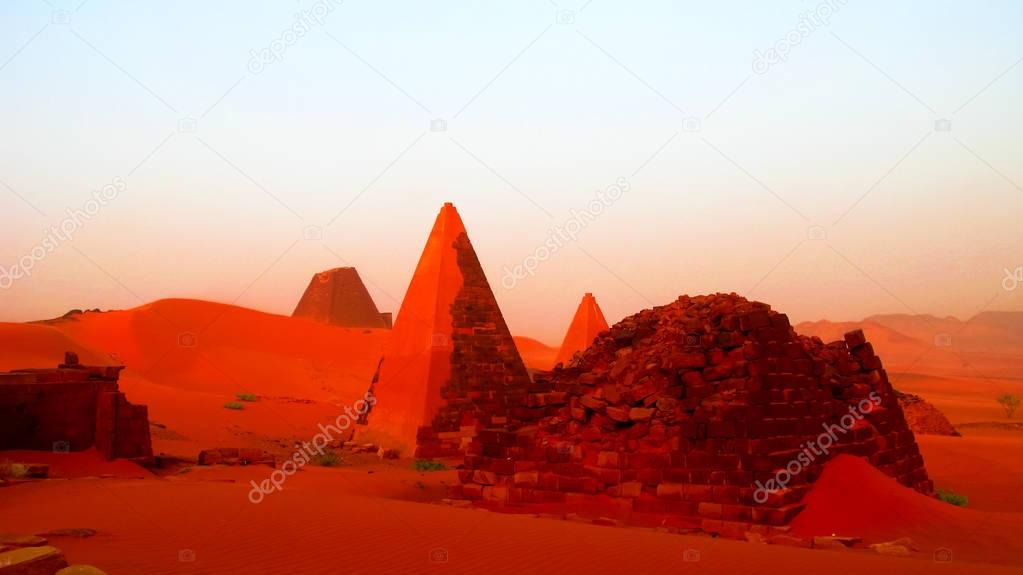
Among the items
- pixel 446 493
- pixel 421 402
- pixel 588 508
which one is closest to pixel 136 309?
pixel 421 402

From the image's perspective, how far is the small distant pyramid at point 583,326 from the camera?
2500 centimetres

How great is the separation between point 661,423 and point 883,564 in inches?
134

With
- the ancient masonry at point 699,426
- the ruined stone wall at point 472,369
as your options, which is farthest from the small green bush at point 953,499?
the ruined stone wall at point 472,369

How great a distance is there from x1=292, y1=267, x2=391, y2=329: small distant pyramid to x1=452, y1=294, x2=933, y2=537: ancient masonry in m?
40.4

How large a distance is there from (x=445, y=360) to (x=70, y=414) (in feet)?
20.7

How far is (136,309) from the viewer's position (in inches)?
1580

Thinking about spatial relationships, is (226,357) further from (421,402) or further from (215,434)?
(421,402)

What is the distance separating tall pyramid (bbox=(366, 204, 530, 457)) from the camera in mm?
14359

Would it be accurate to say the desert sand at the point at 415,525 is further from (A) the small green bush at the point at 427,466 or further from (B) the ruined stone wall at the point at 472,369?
(B) the ruined stone wall at the point at 472,369

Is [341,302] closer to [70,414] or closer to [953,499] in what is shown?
[70,414]

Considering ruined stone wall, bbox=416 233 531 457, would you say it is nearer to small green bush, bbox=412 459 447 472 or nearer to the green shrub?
small green bush, bbox=412 459 447 472

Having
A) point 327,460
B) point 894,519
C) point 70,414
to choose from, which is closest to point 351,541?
point 894,519

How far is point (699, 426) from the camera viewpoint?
8.41 metres

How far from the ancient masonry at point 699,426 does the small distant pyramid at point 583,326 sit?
46.4 ft
